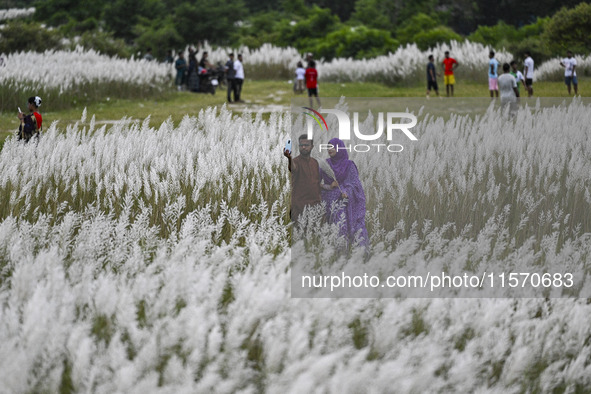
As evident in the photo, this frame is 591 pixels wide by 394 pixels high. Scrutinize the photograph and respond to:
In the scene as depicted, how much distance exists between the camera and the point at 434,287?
4.18 metres

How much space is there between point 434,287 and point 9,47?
20.5 meters

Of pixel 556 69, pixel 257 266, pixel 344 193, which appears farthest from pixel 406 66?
pixel 257 266

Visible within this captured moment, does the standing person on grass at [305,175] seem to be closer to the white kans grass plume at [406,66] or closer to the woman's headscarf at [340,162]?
the woman's headscarf at [340,162]

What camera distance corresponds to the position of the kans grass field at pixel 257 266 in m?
3.06

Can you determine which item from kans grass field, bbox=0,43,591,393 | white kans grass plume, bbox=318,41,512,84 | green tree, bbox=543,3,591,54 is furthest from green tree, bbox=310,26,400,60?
kans grass field, bbox=0,43,591,393

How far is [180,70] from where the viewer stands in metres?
19.0

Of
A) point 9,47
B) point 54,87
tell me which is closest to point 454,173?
point 54,87

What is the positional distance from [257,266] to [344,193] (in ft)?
4.62

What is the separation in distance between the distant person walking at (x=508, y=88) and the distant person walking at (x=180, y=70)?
969 centimetres

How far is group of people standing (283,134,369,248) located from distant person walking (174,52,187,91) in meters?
14.5

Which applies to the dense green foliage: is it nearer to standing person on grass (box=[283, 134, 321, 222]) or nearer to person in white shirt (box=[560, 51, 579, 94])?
person in white shirt (box=[560, 51, 579, 94])

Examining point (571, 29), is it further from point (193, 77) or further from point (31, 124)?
point (31, 124)

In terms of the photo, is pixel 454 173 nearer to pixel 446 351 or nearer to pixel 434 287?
pixel 434 287

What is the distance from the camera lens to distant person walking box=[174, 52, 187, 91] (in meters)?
18.9
